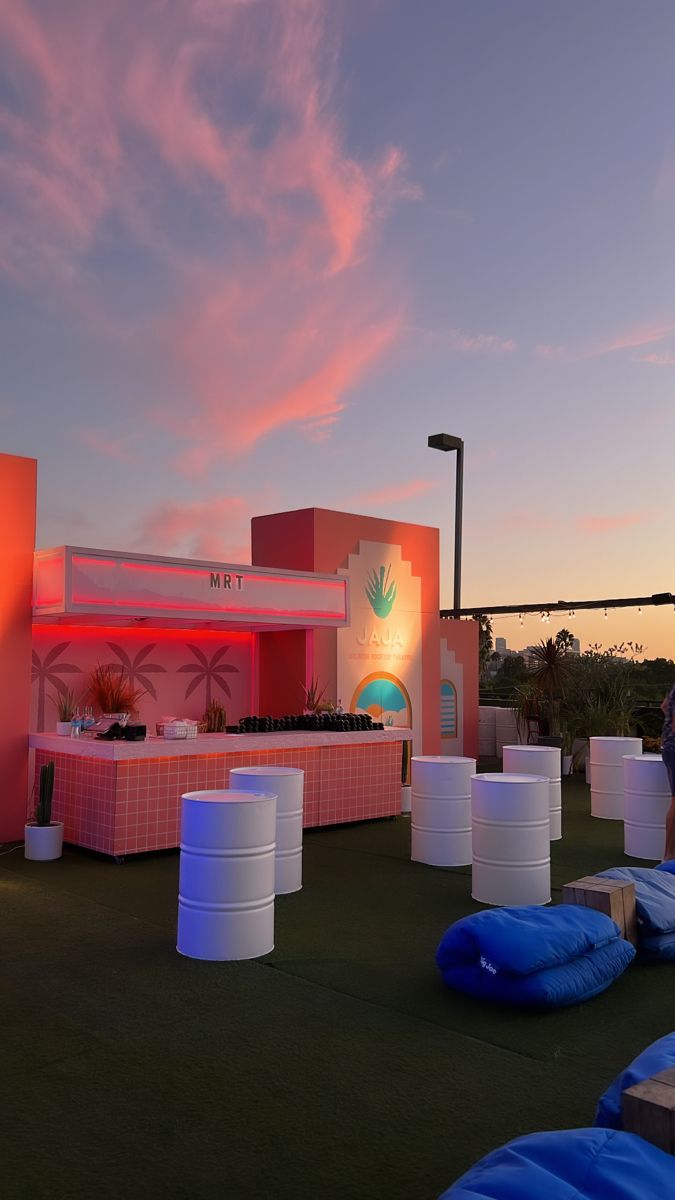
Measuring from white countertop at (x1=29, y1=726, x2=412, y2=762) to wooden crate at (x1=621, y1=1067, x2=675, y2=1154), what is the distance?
5.28 metres

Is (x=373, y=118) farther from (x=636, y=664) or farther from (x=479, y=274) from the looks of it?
(x=636, y=664)

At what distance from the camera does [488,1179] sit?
1.53 m

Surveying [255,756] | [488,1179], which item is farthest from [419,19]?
[488,1179]

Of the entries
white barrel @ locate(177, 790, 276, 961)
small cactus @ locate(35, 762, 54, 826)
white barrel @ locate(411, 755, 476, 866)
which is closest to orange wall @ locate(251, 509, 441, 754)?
white barrel @ locate(411, 755, 476, 866)

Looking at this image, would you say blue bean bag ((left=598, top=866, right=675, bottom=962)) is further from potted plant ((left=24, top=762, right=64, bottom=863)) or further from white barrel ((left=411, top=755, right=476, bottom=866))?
potted plant ((left=24, top=762, right=64, bottom=863))

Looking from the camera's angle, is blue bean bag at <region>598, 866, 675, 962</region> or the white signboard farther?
the white signboard

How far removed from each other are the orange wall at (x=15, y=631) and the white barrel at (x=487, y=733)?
863cm

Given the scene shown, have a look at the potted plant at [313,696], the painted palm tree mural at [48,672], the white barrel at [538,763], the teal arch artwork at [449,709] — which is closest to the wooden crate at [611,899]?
the white barrel at [538,763]

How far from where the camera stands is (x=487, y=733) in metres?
14.5

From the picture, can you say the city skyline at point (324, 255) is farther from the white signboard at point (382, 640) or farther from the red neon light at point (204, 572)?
the white signboard at point (382, 640)

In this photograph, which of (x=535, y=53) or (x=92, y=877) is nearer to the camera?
(x=92, y=877)

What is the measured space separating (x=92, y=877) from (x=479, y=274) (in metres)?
7.97

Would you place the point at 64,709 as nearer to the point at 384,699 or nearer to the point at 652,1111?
the point at 384,699

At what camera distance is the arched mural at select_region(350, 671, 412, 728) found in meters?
10.5
